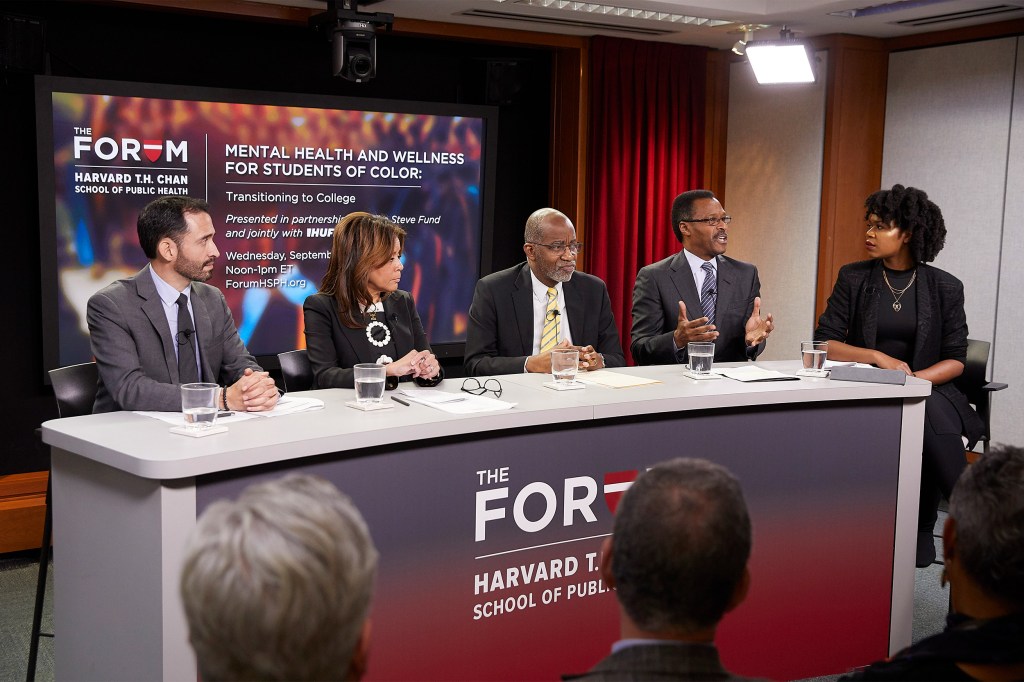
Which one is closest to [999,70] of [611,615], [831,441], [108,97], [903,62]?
[903,62]

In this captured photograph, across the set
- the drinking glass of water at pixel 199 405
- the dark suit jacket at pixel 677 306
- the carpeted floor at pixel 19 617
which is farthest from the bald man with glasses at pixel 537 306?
the carpeted floor at pixel 19 617

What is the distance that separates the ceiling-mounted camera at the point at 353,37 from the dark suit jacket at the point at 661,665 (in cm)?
408

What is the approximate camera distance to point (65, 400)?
323cm

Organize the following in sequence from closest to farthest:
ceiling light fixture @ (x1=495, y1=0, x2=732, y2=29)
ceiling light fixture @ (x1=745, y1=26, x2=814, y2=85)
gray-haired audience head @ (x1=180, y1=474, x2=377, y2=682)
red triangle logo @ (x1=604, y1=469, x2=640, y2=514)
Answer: gray-haired audience head @ (x1=180, y1=474, x2=377, y2=682), red triangle logo @ (x1=604, y1=469, x2=640, y2=514), ceiling light fixture @ (x1=495, y1=0, x2=732, y2=29), ceiling light fixture @ (x1=745, y1=26, x2=814, y2=85)

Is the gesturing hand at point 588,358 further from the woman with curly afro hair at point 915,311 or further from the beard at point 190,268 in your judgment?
the beard at point 190,268

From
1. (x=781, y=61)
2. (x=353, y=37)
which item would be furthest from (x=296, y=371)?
(x=781, y=61)

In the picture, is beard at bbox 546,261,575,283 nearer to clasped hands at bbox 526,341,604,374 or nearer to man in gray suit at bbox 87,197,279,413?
clasped hands at bbox 526,341,604,374

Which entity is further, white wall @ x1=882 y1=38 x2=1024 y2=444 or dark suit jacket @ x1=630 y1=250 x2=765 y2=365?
white wall @ x1=882 y1=38 x2=1024 y2=444

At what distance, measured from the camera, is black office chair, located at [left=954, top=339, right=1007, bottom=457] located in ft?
14.8

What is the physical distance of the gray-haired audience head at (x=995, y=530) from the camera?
160cm

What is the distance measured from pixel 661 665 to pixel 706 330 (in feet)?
8.32

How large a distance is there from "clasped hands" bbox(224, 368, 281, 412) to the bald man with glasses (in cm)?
139

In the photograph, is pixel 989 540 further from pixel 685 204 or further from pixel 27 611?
pixel 27 611

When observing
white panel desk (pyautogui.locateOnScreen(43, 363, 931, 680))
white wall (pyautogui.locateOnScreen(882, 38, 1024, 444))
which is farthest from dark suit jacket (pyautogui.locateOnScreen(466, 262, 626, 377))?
white wall (pyautogui.locateOnScreen(882, 38, 1024, 444))
